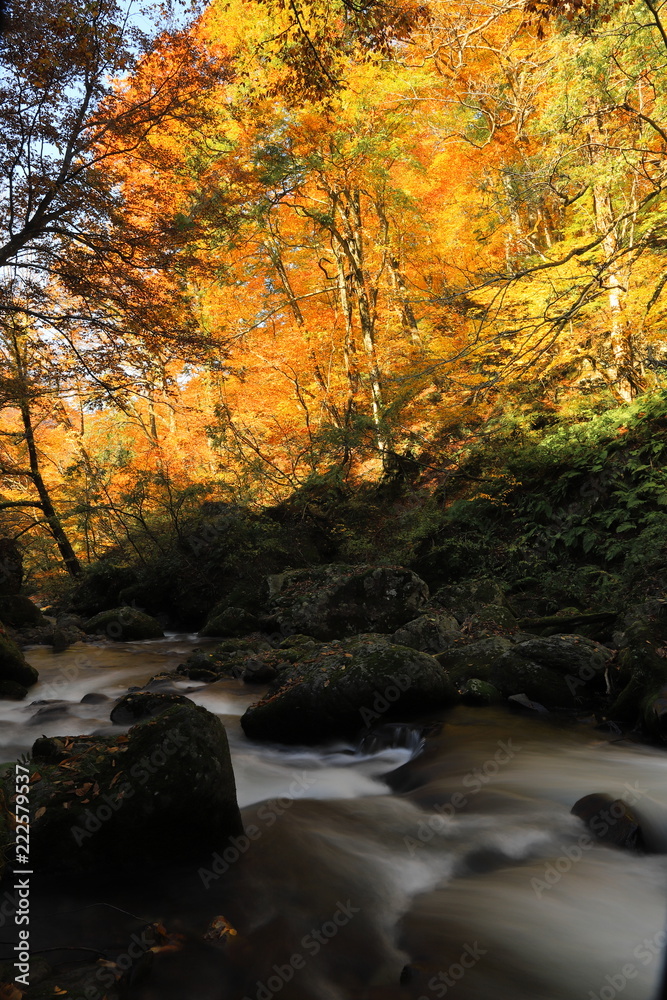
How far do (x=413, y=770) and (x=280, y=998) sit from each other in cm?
284

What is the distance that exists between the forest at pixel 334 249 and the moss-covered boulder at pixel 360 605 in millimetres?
2131

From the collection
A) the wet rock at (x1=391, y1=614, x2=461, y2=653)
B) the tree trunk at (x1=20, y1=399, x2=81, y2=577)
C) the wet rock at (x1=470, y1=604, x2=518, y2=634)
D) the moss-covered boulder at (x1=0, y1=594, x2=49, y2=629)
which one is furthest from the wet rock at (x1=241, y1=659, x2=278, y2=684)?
the tree trunk at (x1=20, y1=399, x2=81, y2=577)

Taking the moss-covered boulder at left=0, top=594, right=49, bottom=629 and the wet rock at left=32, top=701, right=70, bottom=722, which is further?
the moss-covered boulder at left=0, top=594, right=49, bottom=629

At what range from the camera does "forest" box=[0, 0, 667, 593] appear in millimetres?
7426

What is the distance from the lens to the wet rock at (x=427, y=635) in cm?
807

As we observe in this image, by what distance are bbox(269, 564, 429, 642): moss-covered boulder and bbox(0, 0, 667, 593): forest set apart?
83.9 inches

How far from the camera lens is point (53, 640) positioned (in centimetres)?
1193

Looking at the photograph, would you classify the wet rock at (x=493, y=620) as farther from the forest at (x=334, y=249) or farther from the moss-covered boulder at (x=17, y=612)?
the moss-covered boulder at (x=17, y=612)

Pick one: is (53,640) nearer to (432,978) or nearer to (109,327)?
(109,327)

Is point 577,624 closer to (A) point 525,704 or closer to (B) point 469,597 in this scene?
(A) point 525,704

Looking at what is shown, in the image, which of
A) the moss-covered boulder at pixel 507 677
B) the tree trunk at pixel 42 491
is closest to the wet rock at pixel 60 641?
the tree trunk at pixel 42 491

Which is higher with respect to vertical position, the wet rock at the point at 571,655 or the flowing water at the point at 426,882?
the wet rock at the point at 571,655

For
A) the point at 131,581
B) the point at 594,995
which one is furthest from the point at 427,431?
the point at 594,995

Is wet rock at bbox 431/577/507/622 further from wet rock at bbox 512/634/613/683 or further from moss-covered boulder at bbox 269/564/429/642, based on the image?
wet rock at bbox 512/634/613/683
